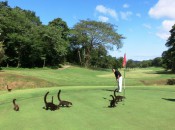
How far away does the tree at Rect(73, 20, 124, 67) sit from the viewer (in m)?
82.0

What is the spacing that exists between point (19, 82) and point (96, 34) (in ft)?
175

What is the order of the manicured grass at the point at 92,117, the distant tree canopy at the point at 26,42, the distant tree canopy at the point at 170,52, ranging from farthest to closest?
the distant tree canopy at the point at 170,52, the distant tree canopy at the point at 26,42, the manicured grass at the point at 92,117

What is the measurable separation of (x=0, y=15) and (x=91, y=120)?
5421cm

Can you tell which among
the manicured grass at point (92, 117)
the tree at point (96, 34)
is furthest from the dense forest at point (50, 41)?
the manicured grass at point (92, 117)

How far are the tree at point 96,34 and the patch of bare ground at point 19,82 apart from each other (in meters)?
51.3

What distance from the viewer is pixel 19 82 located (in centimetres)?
3011

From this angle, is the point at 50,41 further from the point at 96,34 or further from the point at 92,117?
the point at 92,117

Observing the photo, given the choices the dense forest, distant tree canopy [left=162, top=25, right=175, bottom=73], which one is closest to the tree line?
the dense forest

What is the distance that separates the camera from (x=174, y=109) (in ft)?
46.3

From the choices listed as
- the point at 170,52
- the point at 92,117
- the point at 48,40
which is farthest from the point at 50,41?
the point at 92,117

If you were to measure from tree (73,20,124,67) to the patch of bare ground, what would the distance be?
168ft

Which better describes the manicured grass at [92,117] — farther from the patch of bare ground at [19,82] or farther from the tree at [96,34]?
the tree at [96,34]

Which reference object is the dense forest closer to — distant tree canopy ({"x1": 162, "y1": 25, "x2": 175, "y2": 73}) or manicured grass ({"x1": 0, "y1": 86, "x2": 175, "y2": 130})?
distant tree canopy ({"x1": 162, "y1": 25, "x2": 175, "y2": 73})

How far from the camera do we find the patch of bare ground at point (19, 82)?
2931 centimetres
